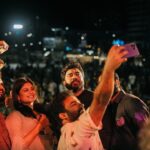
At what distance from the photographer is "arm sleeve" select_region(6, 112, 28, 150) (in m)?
3.84

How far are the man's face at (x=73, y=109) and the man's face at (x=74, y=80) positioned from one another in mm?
1626

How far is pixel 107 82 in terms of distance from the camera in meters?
2.67

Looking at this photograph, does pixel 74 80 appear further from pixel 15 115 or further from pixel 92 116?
pixel 92 116

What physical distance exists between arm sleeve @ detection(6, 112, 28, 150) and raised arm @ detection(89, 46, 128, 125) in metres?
1.27

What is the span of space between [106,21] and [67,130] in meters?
71.6

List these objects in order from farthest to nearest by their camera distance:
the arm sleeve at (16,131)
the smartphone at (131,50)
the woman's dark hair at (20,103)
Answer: the woman's dark hair at (20,103), the arm sleeve at (16,131), the smartphone at (131,50)

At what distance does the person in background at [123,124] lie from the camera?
418cm

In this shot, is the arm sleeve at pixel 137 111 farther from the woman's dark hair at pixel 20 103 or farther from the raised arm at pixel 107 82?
the raised arm at pixel 107 82

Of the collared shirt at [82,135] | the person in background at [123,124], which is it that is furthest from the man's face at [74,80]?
the collared shirt at [82,135]

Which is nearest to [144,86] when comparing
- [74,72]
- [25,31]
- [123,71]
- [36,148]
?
[123,71]

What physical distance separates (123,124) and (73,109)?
3.60 feet

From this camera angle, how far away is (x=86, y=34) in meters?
74.4

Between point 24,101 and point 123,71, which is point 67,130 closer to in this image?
point 24,101

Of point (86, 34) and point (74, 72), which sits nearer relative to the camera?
point (74, 72)
